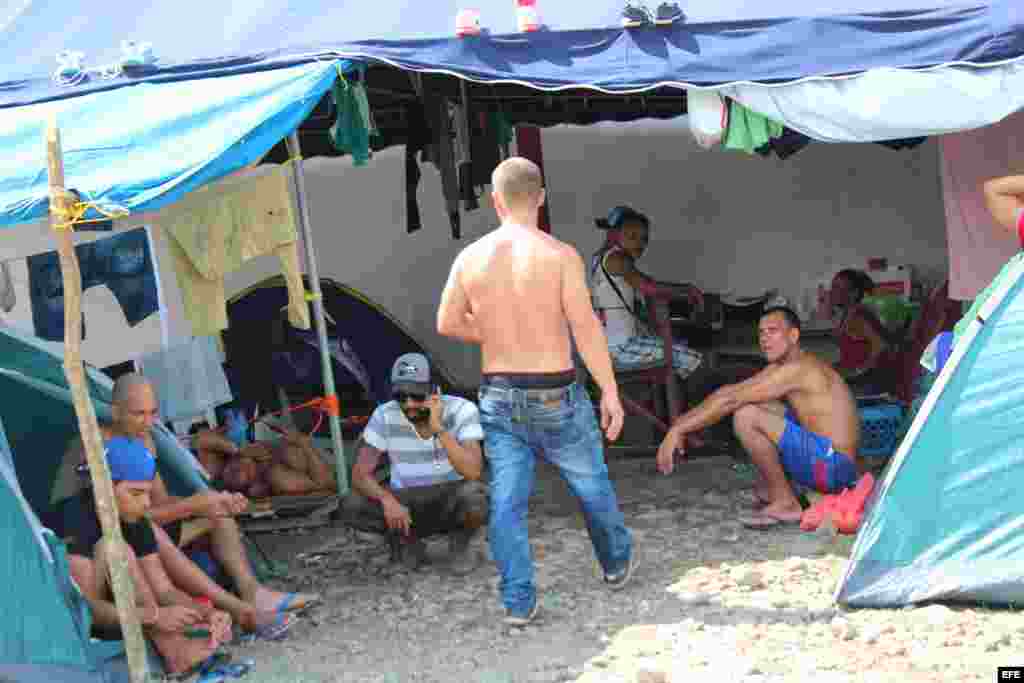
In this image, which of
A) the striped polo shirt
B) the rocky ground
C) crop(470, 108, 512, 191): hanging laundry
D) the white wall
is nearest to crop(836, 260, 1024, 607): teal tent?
the rocky ground

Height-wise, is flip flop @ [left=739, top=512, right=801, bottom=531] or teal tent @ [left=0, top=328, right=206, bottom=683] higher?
teal tent @ [left=0, top=328, right=206, bottom=683]

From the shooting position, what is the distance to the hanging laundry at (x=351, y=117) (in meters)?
5.68

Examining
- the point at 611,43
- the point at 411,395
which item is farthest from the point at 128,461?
the point at 611,43

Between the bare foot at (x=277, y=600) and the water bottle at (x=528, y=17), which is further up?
the water bottle at (x=528, y=17)

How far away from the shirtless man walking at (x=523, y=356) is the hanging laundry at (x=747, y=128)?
1041mm

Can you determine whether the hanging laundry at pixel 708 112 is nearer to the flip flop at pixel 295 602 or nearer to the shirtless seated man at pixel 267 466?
the flip flop at pixel 295 602

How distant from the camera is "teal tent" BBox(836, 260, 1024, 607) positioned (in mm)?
4500

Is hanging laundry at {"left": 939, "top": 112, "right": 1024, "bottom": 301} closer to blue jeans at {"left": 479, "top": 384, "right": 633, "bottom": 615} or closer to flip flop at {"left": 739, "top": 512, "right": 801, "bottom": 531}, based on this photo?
flip flop at {"left": 739, "top": 512, "right": 801, "bottom": 531}

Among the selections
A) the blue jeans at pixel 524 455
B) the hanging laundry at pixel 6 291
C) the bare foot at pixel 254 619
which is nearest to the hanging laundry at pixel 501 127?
the hanging laundry at pixel 6 291

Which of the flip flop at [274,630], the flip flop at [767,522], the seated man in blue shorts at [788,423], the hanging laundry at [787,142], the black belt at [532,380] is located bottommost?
the flip flop at [767,522]

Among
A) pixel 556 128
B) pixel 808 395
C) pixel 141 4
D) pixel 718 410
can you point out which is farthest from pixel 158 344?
pixel 556 128

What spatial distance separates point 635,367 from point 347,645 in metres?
2.87

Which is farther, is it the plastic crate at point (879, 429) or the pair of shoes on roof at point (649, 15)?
the plastic crate at point (879, 429)

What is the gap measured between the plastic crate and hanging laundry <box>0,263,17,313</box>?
3.95 meters
